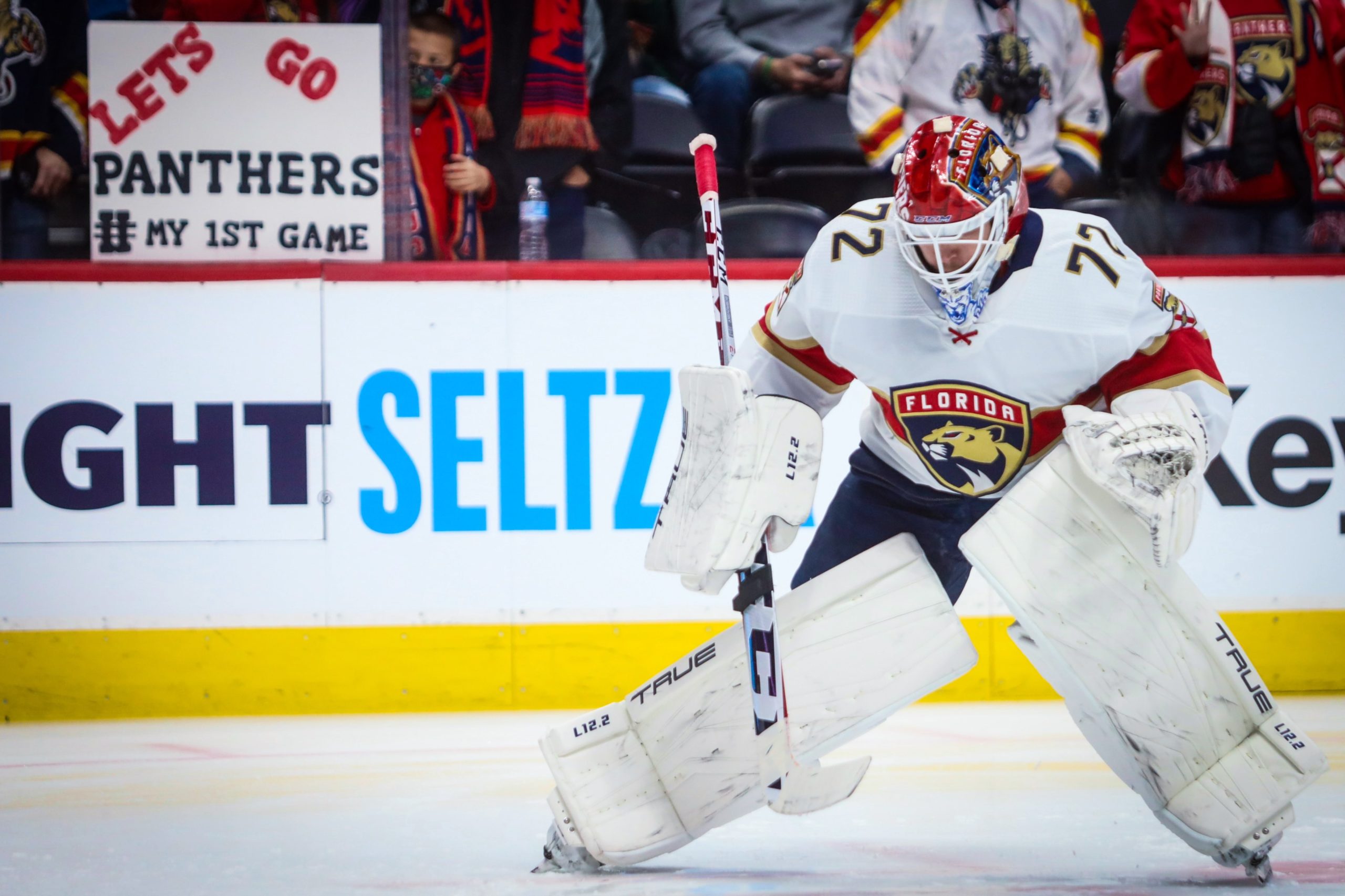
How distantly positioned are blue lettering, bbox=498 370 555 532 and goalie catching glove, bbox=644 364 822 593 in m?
1.42

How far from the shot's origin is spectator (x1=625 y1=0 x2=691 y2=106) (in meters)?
3.95

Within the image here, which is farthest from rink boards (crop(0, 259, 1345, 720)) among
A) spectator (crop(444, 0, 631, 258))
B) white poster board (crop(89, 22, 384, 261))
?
spectator (crop(444, 0, 631, 258))

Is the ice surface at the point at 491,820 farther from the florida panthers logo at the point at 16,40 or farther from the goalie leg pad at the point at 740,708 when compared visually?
the florida panthers logo at the point at 16,40

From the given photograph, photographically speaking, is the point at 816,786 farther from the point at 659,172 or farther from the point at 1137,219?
the point at 1137,219

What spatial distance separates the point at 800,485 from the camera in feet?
6.04

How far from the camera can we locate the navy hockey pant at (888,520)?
2.15 meters

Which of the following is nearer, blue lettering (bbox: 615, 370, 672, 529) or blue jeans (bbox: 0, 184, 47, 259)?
blue lettering (bbox: 615, 370, 672, 529)

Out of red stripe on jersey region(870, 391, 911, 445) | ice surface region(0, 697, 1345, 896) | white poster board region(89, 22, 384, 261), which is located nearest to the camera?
ice surface region(0, 697, 1345, 896)

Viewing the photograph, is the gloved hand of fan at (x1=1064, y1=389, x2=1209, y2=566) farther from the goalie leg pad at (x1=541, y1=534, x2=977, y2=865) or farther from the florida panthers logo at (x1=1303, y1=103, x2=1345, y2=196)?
the florida panthers logo at (x1=1303, y1=103, x2=1345, y2=196)

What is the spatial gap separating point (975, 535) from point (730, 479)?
0.37m

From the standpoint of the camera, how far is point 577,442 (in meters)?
3.29

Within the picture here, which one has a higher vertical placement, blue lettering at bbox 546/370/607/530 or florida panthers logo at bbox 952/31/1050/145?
florida panthers logo at bbox 952/31/1050/145

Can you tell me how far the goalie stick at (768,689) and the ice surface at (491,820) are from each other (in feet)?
0.46

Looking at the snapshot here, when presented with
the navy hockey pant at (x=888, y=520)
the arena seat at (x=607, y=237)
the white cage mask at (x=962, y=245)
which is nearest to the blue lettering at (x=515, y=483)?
the arena seat at (x=607, y=237)
